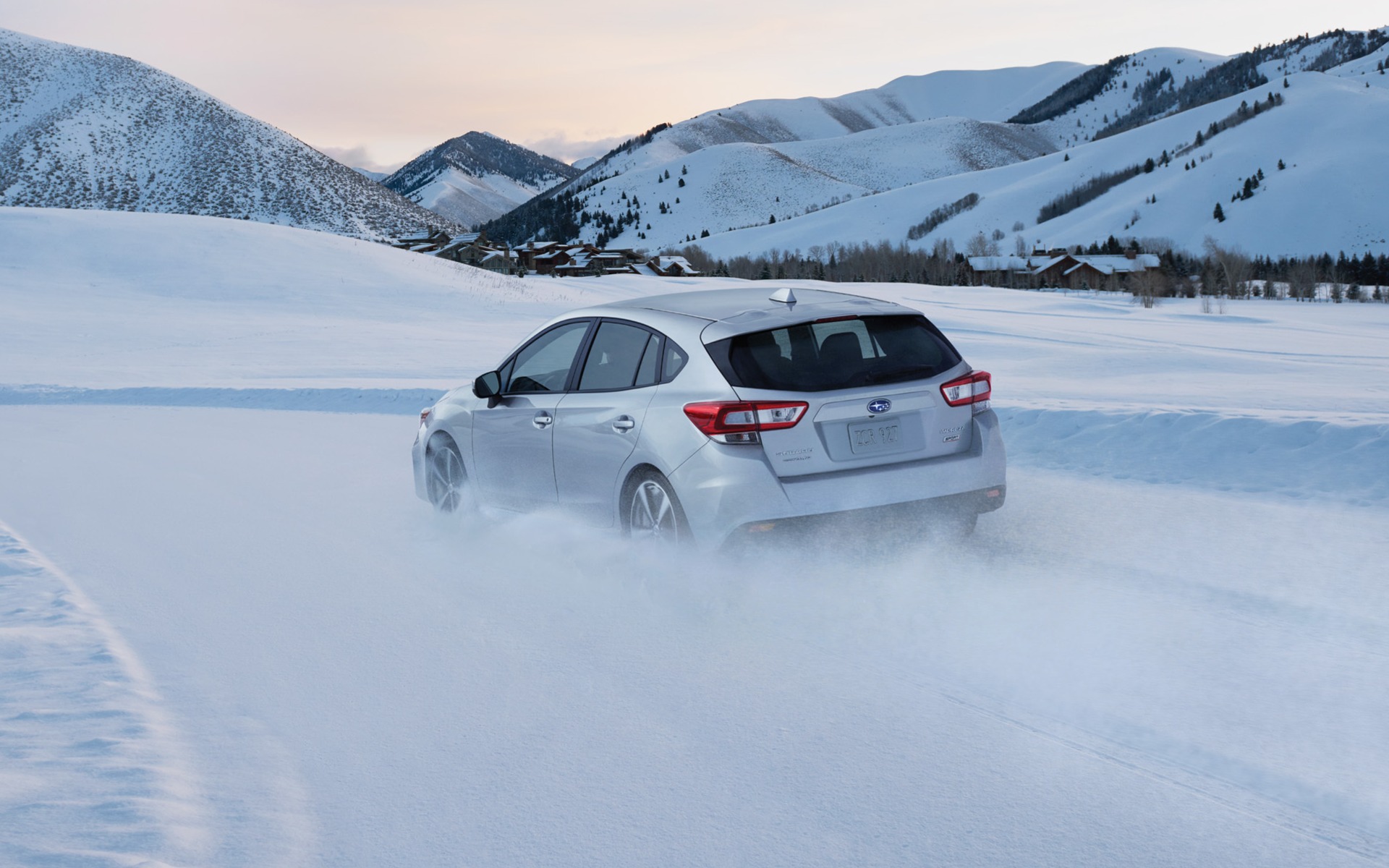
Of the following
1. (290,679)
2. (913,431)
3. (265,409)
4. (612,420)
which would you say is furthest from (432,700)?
(265,409)

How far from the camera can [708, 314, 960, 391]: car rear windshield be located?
6.04 m

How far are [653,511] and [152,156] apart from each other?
141 meters

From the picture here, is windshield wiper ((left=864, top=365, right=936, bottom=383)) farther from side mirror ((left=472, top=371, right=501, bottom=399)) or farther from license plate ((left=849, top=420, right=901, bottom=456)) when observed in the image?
side mirror ((left=472, top=371, right=501, bottom=399))

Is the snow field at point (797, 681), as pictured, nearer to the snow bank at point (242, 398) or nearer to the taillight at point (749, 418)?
the taillight at point (749, 418)

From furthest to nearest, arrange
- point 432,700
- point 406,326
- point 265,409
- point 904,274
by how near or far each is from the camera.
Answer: point 904,274, point 406,326, point 265,409, point 432,700

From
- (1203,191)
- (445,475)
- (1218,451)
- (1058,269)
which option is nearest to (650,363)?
(445,475)

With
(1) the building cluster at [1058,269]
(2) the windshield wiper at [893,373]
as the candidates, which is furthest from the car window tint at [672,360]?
(1) the building cluster at [1058,269]

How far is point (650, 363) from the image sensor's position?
21.6 ft

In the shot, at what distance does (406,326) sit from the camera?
32.0 metres

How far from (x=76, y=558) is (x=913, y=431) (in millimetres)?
5114

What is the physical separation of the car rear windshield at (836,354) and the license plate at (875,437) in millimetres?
215

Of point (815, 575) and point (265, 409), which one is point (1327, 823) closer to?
point (815, 575)

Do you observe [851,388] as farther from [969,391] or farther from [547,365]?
[547,365]

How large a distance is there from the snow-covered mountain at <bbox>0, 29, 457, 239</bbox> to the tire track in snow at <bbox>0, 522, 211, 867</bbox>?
11492 cm
